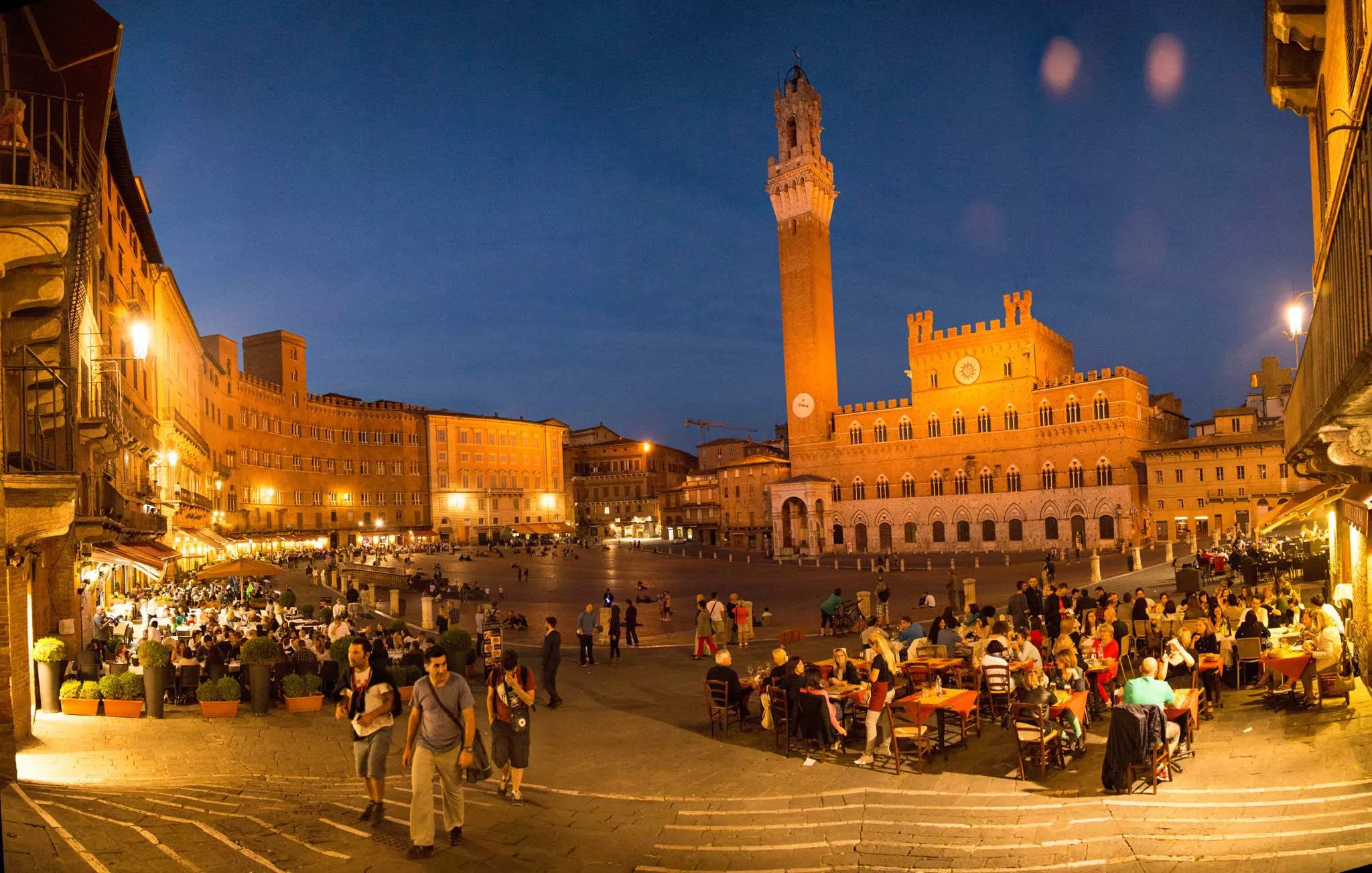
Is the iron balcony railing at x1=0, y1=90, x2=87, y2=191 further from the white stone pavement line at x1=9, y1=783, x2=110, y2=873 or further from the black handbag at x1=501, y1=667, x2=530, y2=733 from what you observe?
the black handbag at x1=501, y1=667, x2=530, y2=733

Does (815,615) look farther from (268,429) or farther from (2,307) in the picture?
(268,429)

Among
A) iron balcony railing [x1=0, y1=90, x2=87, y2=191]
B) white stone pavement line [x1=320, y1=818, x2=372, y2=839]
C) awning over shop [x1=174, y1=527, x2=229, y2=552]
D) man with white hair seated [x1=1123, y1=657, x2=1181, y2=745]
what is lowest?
white stone pavement line [x1=320, y1=818, x2=372, y2=839]

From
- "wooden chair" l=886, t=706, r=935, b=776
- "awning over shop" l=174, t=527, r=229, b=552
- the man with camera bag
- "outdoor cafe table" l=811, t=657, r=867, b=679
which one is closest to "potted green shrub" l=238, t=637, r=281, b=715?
the man with camera bag

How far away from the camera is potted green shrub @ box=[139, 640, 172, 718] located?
1148cm

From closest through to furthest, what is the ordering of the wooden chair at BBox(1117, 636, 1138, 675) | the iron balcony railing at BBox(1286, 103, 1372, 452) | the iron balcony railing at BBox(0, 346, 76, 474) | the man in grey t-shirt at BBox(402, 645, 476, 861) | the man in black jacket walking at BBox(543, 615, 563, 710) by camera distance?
the iron balcony railing at BBox(1286, 103, 1372, 452), the man in grey t-shirt at BBox(402, 645, 476, 861), the iron balcony railing at BBox(0, 346, 76, 474), the man in black jacket walking at BBox(543, 615, 563, 710), the wooden chair at BBox(1117, 636, 1138, 675)

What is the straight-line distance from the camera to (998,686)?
1004 centimetres

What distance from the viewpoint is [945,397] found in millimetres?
59469

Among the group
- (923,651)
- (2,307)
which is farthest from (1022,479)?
(2,307)

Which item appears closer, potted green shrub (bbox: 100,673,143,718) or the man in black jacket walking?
potted green shrub (bbox: 100,673,143,718)

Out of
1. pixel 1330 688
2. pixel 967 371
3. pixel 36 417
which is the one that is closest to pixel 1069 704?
pixel 1330 688

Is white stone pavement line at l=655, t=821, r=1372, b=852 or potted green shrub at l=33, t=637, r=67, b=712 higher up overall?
potted green shrub at l=33, t=637, r=67, b=712

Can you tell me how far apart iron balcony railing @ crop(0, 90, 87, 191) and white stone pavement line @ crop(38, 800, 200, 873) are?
5.16 meters

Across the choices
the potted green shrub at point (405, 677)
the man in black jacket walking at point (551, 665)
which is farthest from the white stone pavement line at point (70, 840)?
the man in black jacket walking at point (551, 665)

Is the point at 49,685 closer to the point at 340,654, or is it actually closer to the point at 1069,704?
the point at 340,654
